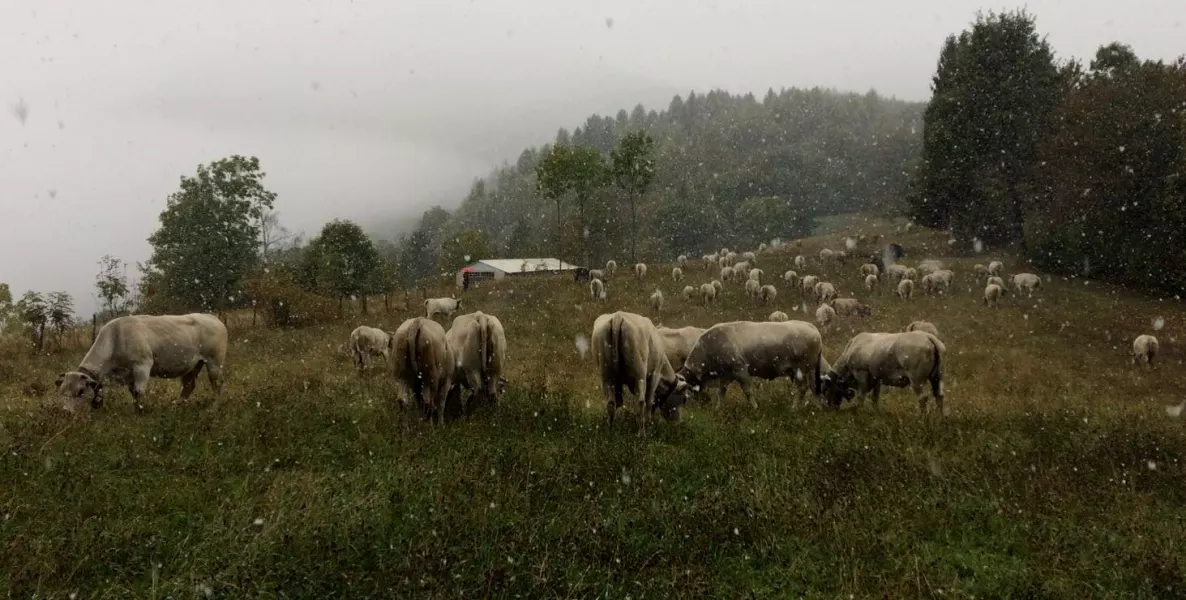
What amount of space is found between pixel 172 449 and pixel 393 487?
347 centimetres

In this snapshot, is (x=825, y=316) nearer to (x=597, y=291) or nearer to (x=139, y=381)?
(x=597, y=291)

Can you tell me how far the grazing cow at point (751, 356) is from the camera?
13016 mm

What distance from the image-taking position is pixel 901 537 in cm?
645

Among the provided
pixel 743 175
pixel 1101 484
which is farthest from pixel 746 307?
pixel 743 175

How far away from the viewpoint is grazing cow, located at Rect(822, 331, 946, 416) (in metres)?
12.4

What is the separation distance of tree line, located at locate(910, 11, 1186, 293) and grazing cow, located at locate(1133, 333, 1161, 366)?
1225 cm

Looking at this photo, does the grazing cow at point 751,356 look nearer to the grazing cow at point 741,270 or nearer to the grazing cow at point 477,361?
the grazing cow at point 477,361

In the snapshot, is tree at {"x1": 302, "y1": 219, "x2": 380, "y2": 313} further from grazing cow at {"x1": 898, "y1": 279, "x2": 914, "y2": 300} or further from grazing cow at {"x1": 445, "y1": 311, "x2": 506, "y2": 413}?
grazing cow at {"x1": 898, "y1": 279, "x2": 914, "y2": 300}

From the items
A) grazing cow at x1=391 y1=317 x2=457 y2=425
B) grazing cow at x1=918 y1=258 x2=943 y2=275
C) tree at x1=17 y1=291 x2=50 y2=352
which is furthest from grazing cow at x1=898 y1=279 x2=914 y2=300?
tree at x1=17 y1=291 x2=50 y2=352

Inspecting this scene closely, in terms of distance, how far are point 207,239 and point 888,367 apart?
57284 mm

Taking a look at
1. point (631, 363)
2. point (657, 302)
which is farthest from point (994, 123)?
point (631, 363)

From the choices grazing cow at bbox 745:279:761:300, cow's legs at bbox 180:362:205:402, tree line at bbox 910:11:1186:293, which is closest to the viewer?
cow's legs at bbox 180:362:205:402

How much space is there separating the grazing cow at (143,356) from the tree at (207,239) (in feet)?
142

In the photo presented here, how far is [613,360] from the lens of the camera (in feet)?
33.3
